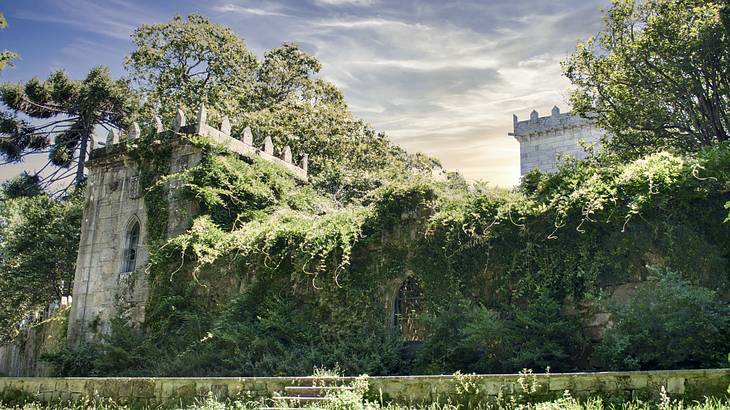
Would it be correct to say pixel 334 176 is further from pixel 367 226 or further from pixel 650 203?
pixel 650 203

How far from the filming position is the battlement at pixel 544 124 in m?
37.0

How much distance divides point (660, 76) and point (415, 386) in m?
12.9

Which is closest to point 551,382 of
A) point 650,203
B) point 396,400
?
point 396,400

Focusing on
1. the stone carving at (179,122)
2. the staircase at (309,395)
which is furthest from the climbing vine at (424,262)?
the staircase at (309,395)

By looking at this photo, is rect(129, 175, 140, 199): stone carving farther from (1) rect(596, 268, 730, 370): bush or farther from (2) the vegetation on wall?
(1) rect(596, 268, 730, 370): bush

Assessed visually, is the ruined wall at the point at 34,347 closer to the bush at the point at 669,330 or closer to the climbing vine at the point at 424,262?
the climbing vine at the point at 424,262

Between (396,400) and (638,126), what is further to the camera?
(638,126)

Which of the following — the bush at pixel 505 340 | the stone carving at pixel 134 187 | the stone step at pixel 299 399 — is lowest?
the stone step at pixel 299 399

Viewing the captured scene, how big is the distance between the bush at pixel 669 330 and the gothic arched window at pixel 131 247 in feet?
45.3

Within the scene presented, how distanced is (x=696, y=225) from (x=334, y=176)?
50.4 feet

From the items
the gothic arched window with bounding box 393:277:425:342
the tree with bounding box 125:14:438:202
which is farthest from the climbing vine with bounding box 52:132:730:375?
the tree with bounding box 125:14:438:202

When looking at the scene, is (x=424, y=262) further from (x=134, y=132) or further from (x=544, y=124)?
(x=544, y=124)

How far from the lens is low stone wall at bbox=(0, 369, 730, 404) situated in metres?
7.70

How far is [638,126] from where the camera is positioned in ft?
60.8
